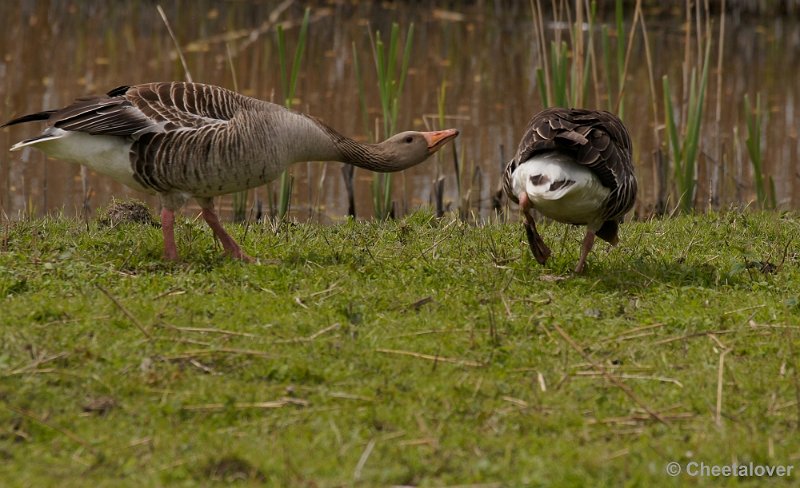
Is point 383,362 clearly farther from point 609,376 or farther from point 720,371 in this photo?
point 720,371

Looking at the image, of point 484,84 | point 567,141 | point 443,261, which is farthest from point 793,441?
point 484,84

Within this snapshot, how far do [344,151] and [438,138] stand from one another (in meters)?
0.73

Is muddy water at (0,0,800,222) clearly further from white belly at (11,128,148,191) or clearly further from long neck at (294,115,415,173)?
white belly at (11,128,148,191)

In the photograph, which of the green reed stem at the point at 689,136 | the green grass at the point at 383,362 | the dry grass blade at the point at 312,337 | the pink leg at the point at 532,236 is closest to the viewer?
the green grass at the point at 383,362

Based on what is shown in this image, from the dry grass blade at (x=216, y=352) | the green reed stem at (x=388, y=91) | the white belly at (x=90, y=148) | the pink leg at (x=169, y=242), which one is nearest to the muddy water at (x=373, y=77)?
the green reed stem at (x=388, y=91)

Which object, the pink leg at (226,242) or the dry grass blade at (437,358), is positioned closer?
the dry grass blade at (437,358)

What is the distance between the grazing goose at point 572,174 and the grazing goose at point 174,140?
1.79 meters

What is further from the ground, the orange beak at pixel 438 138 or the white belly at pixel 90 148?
the white belly at pixel 90 148

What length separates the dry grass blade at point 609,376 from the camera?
5049 mm

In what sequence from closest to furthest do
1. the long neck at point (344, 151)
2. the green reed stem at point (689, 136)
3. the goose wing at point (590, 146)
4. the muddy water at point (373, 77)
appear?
the goose wing at point (590, 146) < the long neck at point (344, 151) < the green reed stem at point (689, 136) < the muddy water at point (373, 77)

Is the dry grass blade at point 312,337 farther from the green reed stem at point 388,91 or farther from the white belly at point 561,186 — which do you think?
the green reed stem at point 388,91

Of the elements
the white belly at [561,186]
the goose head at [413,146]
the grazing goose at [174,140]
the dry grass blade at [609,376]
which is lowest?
the dry grass blade at [609,376]

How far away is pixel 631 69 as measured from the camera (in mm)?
18375

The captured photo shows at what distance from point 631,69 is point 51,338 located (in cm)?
1452
